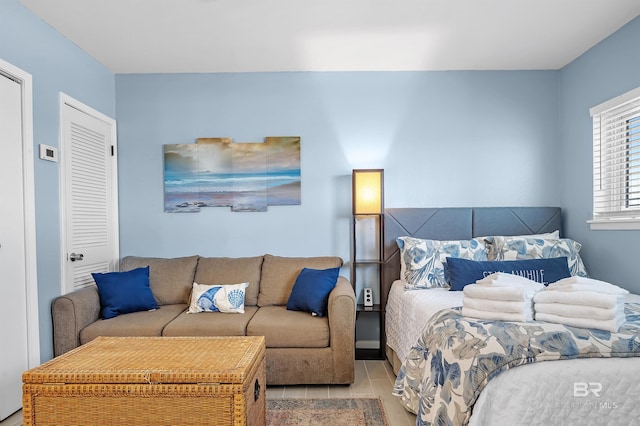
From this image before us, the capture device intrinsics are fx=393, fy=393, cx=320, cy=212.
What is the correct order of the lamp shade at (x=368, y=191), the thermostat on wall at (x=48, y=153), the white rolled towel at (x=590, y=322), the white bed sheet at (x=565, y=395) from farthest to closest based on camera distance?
the lamp shade at (x=368, y=191) < the thermostat on wall at (x=48, y=153) < the white rolled towel at (x=590, y=322) < the white bed sheet at (x=565, y=395)

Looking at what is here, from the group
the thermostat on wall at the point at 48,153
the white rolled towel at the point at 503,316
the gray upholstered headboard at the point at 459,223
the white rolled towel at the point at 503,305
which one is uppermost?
the thermostat on wall at the point at 48,153

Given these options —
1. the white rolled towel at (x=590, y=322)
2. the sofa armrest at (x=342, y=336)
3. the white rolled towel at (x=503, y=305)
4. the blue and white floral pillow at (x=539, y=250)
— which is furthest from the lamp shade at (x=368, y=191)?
the white rolled towel at (x=590, y=322)

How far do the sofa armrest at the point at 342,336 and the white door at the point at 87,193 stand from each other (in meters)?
2.02

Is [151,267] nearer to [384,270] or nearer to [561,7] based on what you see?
[384,270]

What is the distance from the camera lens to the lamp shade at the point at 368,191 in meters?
3.46

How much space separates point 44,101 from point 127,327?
170 cm

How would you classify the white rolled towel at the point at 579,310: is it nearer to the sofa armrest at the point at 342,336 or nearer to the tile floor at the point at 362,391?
the tile floor at the point at 362,391

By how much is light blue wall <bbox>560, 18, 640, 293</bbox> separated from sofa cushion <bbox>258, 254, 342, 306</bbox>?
209cm

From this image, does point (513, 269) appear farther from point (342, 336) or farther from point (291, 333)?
point (291, 333)

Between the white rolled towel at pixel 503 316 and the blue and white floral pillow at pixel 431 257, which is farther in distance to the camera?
the blue and white floral pillow at pixel 431 257

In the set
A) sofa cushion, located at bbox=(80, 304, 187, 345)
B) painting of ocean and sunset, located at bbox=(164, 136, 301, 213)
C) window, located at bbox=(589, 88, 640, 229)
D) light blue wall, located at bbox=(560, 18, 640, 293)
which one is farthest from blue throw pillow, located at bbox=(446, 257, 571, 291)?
sofa cushion, located at bbox=(80, 304, 187, 345)

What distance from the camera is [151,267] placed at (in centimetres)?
344

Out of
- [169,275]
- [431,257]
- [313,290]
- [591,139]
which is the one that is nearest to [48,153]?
[169,275]

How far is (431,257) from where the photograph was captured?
316cm
